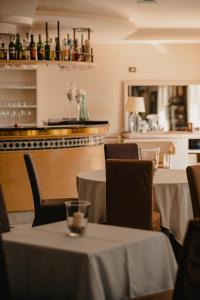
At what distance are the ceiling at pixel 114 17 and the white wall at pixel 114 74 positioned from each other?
71 cm

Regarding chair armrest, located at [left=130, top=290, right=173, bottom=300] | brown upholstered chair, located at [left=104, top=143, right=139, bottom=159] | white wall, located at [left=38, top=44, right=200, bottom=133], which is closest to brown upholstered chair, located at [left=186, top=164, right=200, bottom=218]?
chair armrest, located at [left=130, top=290, right=173, bottom=300]

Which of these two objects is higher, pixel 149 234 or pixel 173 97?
pixel 173 97

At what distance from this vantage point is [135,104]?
11.6 metres

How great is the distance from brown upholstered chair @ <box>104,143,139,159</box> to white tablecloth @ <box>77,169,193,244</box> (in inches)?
48.2

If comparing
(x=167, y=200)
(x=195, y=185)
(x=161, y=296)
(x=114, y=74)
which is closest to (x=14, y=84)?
(x=114, y=74)

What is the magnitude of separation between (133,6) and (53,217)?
4328mm

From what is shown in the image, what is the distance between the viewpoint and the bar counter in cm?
795

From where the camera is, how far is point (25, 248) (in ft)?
10.8

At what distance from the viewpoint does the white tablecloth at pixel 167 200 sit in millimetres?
5539

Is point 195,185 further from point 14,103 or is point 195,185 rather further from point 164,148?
point 14,103

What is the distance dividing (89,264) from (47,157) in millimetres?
5243

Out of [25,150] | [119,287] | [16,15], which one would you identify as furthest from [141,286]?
[16,15]

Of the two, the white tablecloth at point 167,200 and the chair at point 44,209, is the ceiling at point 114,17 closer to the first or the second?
the chair at point 44,209

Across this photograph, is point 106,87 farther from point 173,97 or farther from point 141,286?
point 141,286
